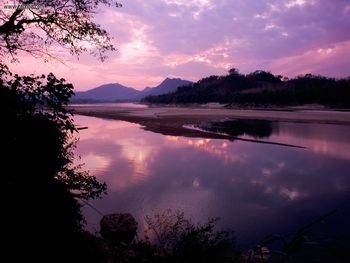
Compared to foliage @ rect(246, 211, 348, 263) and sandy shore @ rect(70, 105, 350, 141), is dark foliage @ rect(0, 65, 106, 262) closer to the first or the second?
foliage @ rect(246, 211, 348, 263)

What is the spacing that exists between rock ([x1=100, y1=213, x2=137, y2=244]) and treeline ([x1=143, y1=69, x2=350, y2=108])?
9170 cm

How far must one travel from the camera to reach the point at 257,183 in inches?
644

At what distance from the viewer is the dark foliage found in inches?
184

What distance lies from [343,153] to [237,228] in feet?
58.7

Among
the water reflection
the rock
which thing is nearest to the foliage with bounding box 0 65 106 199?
the rock

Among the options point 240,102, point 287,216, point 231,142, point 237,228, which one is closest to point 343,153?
point 231,142

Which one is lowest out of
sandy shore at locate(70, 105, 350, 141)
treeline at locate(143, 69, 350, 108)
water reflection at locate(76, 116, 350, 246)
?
water reflection at locate(76, 116, 350, 246)

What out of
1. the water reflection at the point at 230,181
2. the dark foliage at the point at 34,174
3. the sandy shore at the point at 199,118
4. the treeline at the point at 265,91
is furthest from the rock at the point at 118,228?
the treeline at the point at 265,91

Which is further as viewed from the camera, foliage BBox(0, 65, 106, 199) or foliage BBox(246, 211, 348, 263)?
foliage BBox(0, 65, 106, 199)

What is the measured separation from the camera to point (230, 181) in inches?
655

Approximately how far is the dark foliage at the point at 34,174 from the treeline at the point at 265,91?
3742 inches

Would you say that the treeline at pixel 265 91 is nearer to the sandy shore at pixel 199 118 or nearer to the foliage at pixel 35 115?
the sandy shore at pixel 199 118

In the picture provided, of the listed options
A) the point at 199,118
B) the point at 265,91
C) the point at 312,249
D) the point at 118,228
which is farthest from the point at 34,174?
the point at 265,91

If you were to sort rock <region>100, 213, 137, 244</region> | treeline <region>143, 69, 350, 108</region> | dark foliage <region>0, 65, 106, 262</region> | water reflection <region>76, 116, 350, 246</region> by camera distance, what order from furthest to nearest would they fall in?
treeline <region>143, 69, 350, 108</region> < water reflection <region>76, 116, 350, 246</region> < rock <region>100, 213, 137, 244</region> < dark foliage <region>0, 65, 106, 262</region>
